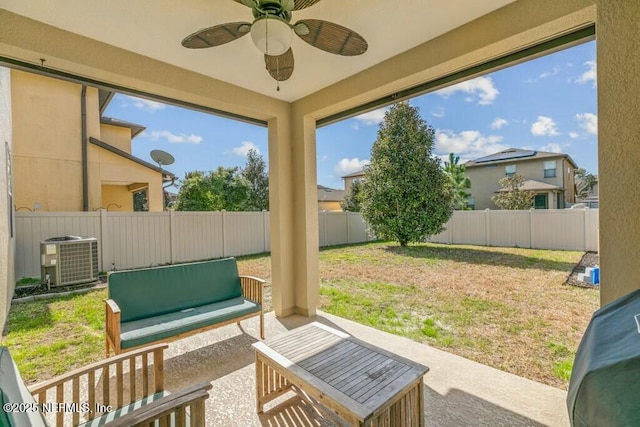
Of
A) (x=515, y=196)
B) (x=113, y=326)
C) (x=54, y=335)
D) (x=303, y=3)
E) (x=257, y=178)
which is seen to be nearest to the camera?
(x=303, y=3)

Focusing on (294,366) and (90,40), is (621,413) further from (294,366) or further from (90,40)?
(90,40)

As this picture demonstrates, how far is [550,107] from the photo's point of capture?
8.41 m

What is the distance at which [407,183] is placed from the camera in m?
9.78

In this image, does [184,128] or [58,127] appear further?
[184,128]

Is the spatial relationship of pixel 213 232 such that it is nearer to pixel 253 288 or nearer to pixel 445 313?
pixel 253 288

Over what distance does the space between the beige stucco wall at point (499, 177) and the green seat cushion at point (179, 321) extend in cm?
1586

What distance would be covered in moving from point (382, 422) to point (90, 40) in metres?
3.64

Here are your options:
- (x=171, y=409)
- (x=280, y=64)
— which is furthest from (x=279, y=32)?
(x=171, y=409)

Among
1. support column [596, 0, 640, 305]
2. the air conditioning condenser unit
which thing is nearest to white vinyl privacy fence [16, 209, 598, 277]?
the air conditioning condenser unit

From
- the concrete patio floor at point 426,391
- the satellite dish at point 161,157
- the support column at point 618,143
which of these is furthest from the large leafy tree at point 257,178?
the support column at point 618,143

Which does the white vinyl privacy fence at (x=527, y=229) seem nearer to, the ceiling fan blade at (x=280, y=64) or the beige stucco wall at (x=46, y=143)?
the ceiling fan blade at (x=280, y=64)

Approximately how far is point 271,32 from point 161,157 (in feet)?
25.3

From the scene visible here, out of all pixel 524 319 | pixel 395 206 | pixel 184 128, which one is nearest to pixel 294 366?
pixel 524 319

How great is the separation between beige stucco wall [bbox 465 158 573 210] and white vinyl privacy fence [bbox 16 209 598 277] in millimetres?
6147
